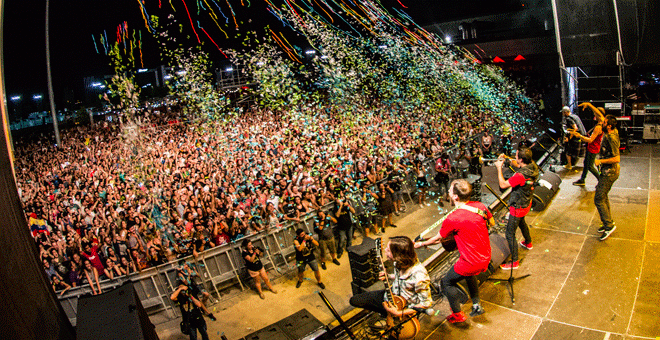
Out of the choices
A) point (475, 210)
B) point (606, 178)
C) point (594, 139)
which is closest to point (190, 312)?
point (475, 210)

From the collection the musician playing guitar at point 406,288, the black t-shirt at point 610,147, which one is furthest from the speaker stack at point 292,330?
the black t-shirt at point 610,147

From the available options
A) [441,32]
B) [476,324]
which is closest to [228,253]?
[476,324]

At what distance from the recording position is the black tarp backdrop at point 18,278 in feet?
6.00

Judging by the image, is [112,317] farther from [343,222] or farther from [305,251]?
[343,222]

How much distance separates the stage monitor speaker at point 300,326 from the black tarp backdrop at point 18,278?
7.07 ft

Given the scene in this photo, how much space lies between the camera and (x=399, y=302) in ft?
9.64

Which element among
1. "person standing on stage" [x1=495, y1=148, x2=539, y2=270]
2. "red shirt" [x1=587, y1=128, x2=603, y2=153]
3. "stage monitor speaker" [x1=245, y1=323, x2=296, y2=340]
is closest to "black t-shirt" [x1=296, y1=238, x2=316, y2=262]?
"stage monitor speaker" [x1=245, y1=323, x2=296, y2=340]

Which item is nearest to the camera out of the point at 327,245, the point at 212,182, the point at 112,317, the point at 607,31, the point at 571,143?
the point at 112,317

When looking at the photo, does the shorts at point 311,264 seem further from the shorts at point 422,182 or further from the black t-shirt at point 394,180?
the shorts at point 422,182

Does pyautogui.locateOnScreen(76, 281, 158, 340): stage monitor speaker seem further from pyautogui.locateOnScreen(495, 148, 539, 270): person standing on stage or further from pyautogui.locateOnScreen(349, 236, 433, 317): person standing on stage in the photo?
pyautogui.locateOnScreen(495, 148, 539, 270): person standing on stage

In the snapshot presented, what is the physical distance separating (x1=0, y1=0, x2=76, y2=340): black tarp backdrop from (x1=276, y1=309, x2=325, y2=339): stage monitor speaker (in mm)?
2156

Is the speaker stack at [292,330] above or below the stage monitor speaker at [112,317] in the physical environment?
below

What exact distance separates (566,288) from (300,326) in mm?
2768

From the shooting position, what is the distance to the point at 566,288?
398cm
